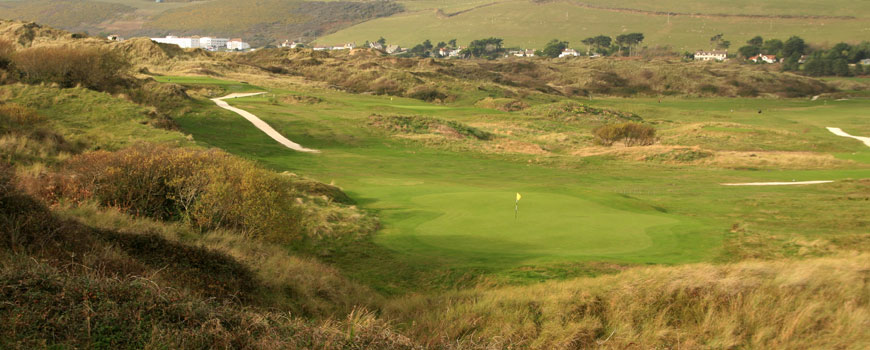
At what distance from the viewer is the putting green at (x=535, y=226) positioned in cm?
1370

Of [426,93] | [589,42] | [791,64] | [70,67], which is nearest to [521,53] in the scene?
[589,42]

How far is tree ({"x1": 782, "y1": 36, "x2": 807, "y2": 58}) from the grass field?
394 ft

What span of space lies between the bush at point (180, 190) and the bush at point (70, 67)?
25033mm

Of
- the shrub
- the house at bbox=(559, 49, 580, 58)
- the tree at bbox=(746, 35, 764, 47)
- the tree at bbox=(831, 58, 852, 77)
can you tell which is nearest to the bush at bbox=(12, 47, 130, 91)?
the shrub

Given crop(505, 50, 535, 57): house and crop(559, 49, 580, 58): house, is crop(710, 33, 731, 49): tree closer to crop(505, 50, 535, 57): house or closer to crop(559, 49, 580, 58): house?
crop(559, 49, 580, 58): house

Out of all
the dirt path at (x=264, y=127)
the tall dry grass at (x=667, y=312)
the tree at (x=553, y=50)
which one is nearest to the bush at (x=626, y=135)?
the dirt path at (x=264, y=127)

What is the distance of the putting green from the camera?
13695 mm

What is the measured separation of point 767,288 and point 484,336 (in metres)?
4.17

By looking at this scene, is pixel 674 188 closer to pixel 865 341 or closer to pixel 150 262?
pixel 865 341

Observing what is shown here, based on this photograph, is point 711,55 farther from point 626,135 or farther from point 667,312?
point 667,312

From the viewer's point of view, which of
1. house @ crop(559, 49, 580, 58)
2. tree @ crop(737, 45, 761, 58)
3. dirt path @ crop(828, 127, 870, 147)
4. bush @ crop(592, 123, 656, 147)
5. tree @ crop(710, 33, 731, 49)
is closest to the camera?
bush @ crop(592, 123, 656, 147)

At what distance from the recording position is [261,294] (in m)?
8.52

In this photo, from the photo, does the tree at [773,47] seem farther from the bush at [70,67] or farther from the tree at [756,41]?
the bush at [70,67]

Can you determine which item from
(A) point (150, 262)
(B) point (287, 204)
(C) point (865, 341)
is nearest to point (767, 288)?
(C) point (865, 341)
